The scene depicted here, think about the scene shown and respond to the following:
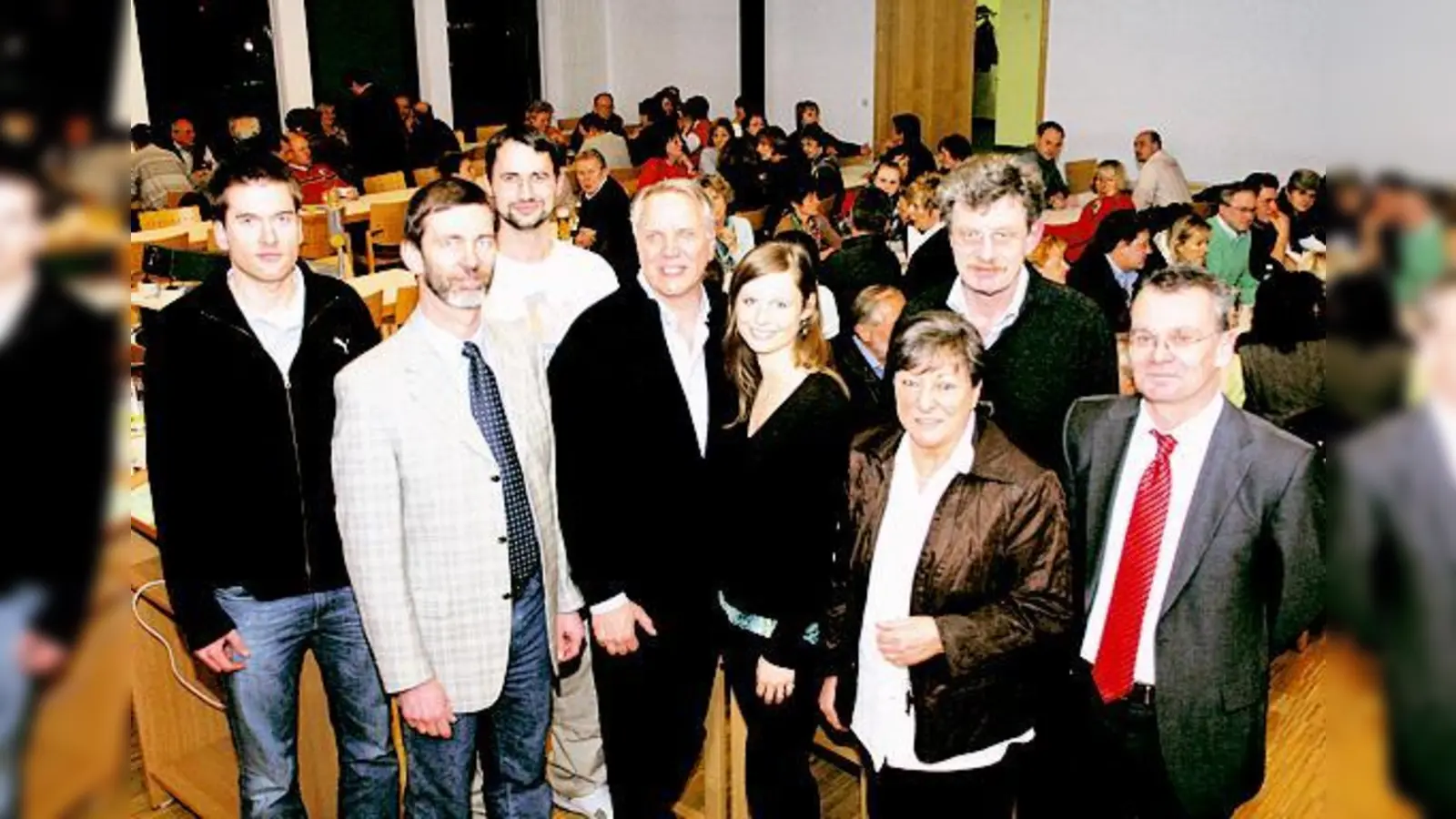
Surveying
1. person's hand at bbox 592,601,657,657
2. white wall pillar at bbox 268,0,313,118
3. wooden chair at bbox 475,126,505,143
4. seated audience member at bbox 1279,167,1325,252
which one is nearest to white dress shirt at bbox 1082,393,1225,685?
person's hand at bbox 592,601,657,657

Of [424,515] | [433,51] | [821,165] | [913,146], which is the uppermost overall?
[433,51]

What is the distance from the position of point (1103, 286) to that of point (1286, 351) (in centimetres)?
175

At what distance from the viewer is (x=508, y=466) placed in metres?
2.36

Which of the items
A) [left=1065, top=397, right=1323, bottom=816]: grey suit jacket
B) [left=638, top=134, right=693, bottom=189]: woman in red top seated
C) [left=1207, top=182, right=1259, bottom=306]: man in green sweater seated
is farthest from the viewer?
[left=638, top=134, right=693, bottom=189]: woman in red top seated

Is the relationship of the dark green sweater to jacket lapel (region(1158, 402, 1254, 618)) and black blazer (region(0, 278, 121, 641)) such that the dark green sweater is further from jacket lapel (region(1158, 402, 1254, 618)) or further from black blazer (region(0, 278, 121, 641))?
black blazer (region(0, 278, 121, 641))

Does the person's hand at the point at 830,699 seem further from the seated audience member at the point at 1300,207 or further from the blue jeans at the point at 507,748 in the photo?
the seated audience member at the point at 1300,207

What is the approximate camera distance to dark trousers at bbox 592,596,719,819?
2.58 metres

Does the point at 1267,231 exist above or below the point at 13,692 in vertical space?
below

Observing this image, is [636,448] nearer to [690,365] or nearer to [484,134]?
[690,365]

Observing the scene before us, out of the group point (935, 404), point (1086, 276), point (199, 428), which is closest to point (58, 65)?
point (935, 404)

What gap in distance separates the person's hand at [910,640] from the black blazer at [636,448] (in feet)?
1.51

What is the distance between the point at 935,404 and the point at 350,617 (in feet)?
4.00

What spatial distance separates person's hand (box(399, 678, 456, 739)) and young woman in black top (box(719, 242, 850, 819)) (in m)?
0.59

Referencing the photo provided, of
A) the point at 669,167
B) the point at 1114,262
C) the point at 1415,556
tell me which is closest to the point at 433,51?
the point at 669,167
